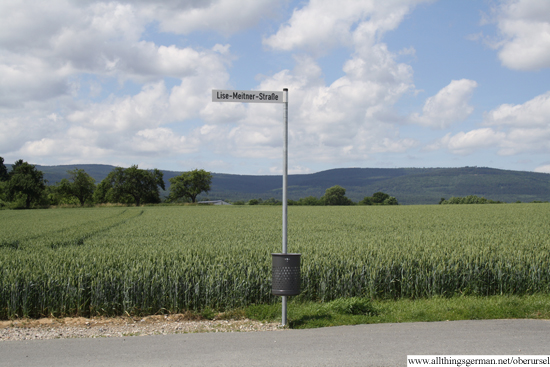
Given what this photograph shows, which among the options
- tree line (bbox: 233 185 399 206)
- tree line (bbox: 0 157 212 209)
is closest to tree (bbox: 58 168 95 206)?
tree line (bbox: 0 157 212 209)

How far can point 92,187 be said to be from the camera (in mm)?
121312

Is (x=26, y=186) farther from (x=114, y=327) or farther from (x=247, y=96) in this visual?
(x=247, y=96)

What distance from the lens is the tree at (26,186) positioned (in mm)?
95250

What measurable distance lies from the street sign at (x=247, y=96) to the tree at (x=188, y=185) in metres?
116

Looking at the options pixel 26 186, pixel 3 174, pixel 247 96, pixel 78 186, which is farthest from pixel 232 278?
pixel 3 174

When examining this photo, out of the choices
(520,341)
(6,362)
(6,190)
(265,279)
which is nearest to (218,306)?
(265,279)

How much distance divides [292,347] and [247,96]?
445 centimetres

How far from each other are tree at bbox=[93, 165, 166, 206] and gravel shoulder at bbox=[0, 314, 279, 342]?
103486 millimetres

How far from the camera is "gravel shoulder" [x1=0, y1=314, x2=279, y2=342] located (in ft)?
25.2

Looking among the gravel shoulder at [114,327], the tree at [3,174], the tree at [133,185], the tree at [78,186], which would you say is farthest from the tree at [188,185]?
the gravel shoulder at [114,327]

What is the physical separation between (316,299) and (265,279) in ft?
5.02

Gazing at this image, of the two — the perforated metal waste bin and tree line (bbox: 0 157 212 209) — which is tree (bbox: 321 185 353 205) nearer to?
tree line (bbox: 0 157 212 209)

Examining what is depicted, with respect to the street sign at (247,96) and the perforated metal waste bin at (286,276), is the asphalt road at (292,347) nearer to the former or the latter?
the perforated metal waste bin at (286,276)

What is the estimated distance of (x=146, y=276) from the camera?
9648 mm
